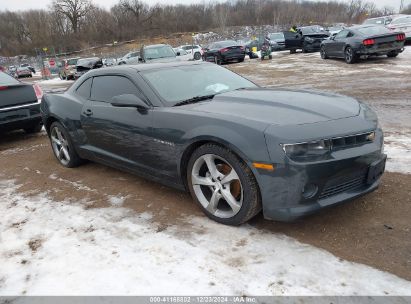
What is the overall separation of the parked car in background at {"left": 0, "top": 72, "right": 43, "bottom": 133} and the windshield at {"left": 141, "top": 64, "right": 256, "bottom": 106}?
3805 millimetres

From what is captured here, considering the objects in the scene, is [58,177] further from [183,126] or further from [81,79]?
[183,126]

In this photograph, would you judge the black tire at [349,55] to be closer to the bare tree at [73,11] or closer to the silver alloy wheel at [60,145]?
the silver alloy wheel at [60,145]

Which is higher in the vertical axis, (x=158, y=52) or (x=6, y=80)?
(x=6, y=80)

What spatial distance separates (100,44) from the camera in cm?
7912

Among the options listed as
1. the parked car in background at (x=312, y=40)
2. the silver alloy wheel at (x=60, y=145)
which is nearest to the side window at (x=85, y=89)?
the silver alloy wheel at (x=60, y=145)

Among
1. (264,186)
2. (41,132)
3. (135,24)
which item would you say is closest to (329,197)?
(264,186)

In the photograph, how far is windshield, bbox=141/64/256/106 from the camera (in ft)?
12.6

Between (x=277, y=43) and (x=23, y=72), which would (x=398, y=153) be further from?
(x=23, y=72)

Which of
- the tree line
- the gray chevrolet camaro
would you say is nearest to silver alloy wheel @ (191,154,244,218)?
the gray chevrolet camaro

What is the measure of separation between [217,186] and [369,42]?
1369 cm

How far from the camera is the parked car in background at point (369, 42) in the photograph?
14641 mm

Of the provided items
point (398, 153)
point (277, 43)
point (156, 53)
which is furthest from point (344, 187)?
point (277, 43)

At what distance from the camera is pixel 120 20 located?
285ft

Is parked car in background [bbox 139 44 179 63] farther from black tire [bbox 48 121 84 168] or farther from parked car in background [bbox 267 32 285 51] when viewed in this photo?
Result: parked car in background [bbox 267 32 285 51]
